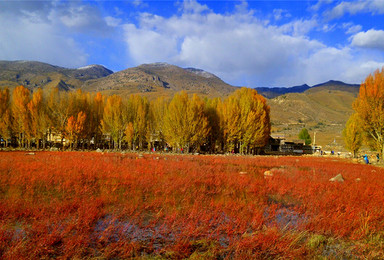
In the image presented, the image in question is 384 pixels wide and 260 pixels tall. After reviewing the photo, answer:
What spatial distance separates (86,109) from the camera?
46.4m

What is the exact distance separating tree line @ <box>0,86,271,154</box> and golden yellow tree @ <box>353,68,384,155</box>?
16588 millimetres

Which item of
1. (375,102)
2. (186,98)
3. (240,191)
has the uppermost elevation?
(186,98)

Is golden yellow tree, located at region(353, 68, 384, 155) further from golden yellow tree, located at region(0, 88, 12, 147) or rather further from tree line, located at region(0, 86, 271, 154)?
golden yellow tree, located at region(0, 88, 12, 147)

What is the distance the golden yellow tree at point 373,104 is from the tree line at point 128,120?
54.4 feet

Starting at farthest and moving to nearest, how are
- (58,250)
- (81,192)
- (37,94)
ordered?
(37,94), (81,192), (58,250)

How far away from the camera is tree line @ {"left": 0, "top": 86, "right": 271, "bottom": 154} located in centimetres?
3991

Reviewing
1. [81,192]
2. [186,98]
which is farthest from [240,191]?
[186,98]

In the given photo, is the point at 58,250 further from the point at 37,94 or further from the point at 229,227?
the point at 37,94

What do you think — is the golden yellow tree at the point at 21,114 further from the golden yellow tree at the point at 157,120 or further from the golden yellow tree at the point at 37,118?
the golden yellow tree at the point at 157,120

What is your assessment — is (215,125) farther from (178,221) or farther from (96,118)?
(178,221)

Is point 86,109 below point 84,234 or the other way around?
the other way around

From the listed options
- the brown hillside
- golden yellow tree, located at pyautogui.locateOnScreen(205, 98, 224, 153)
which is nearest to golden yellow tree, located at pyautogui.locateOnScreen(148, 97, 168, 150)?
golden yellow tree, located at pyautogui.locateOnScreen(205, 98, 224, 153)

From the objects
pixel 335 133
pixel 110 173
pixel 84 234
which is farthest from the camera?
pixel 335 133

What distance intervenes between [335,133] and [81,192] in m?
113
